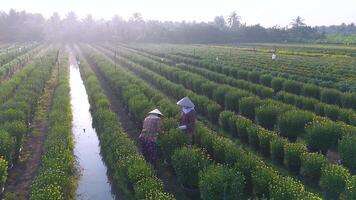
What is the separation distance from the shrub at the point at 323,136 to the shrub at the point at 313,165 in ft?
→ 8.10

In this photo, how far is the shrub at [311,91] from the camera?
25.0m

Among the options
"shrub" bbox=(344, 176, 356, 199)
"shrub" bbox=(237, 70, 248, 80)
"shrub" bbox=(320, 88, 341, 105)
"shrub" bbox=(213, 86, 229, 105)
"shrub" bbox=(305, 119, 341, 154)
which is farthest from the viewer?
"shrub" bbox=(237, 70, 248, 80)

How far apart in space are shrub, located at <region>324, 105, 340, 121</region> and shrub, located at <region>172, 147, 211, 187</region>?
371 inches

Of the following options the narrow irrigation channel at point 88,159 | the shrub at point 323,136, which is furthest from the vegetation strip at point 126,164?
the shrub at point 323,136

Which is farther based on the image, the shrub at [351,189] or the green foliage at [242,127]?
the green foliage at [242,127]

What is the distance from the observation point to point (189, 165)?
39.9ft

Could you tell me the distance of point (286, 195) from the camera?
9.77 metres

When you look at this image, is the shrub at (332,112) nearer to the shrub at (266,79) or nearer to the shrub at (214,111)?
the shrub at (214,111)

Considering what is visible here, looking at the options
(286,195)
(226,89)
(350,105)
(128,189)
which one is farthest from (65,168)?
(350,105)

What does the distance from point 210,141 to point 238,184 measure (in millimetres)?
4116

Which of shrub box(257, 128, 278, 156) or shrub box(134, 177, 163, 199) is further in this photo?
shrub box(257, 128, 278, 156)

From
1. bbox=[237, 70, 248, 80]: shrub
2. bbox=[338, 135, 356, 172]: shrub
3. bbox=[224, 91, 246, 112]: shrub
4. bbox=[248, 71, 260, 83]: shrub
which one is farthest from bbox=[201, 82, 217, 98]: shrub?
bbox=[338, 135, 356, 172]: shrub

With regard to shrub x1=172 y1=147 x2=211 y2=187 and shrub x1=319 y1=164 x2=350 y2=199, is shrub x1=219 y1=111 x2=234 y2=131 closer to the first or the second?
shrub x1=172 y1=147 x2=211 y2=187

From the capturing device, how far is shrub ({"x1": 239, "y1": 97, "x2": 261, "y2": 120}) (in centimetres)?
2030
